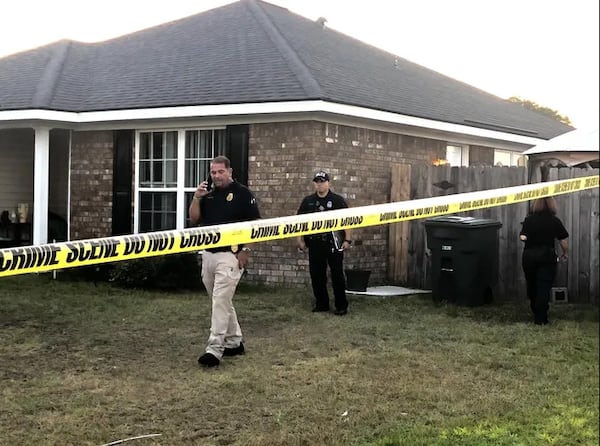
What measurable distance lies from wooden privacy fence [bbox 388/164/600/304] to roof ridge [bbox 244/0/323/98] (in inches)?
77.4

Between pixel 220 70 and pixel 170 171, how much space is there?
1707mm

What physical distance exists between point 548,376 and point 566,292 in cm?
375

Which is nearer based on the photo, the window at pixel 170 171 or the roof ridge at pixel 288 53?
the roof ridge at pixel 288 53

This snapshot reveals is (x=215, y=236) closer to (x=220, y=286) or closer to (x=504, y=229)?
(x=220, y=286)

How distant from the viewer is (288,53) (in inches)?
400

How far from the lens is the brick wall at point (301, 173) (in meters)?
9.45

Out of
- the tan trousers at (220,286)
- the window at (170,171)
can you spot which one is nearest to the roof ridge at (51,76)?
the window at (170,171)

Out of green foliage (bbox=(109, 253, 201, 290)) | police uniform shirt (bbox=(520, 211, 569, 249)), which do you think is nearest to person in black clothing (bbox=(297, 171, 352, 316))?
green foliage (bbox=(109, 253, 201, 290))

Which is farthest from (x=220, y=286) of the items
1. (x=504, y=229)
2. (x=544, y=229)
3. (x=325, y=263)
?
(x=504, y=229)

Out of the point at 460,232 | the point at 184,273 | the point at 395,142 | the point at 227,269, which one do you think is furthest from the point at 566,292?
the point at 227,269

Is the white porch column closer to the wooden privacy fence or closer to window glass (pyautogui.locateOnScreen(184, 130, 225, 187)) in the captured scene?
window glass (pyautogui.locateOnScreen(184, 130, 225, 187))

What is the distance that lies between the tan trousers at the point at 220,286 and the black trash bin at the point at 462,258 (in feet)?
13.1

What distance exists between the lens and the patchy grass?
4254 mm

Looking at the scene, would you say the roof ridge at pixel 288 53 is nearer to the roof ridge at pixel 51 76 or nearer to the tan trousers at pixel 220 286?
the roof ridge at pixel 51 76
